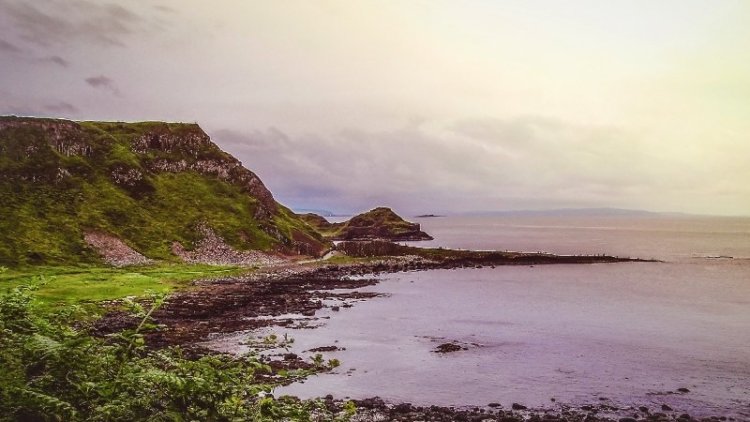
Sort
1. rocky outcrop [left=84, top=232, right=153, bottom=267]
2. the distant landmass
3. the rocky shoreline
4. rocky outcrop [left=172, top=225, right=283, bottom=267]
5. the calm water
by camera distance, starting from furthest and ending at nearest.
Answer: rocky outcrop [left=172, top=225, right=283, bottom=267] → the distant landmass → rocky outcrop [left=84, top=232, right=153, bottom=267] → the calm water → the rocky shoreline

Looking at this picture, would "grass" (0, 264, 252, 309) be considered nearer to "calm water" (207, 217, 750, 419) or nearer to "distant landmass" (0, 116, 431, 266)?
"distant landmass" (0, 116, 431, 266)

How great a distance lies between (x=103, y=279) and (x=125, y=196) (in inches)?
1861

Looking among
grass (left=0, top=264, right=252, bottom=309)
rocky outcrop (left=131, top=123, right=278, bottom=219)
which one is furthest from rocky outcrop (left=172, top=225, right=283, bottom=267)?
rocky outcrop (left=131, top=123, right=278, bottom=219)

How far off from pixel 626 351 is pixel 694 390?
35.6 feet

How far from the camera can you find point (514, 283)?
9356 cm

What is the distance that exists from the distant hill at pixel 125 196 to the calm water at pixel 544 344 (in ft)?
150

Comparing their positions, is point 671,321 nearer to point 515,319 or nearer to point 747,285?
point 515,319

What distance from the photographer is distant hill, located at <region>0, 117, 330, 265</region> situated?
88750 millimetres

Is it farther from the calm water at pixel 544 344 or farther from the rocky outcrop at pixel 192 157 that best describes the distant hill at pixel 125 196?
the calm water at pixel 544 344

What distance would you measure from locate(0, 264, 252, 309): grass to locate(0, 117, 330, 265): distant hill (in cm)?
671

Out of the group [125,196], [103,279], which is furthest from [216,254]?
[103,279]

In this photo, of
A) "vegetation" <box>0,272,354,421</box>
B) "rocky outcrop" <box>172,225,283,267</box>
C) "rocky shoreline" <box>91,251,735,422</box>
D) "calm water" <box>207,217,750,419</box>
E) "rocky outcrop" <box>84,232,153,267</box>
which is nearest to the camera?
"vegetation" <box>0,272,354,421</box>

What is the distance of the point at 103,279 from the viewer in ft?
226

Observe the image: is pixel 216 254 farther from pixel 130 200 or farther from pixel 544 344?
pixel 544 344
